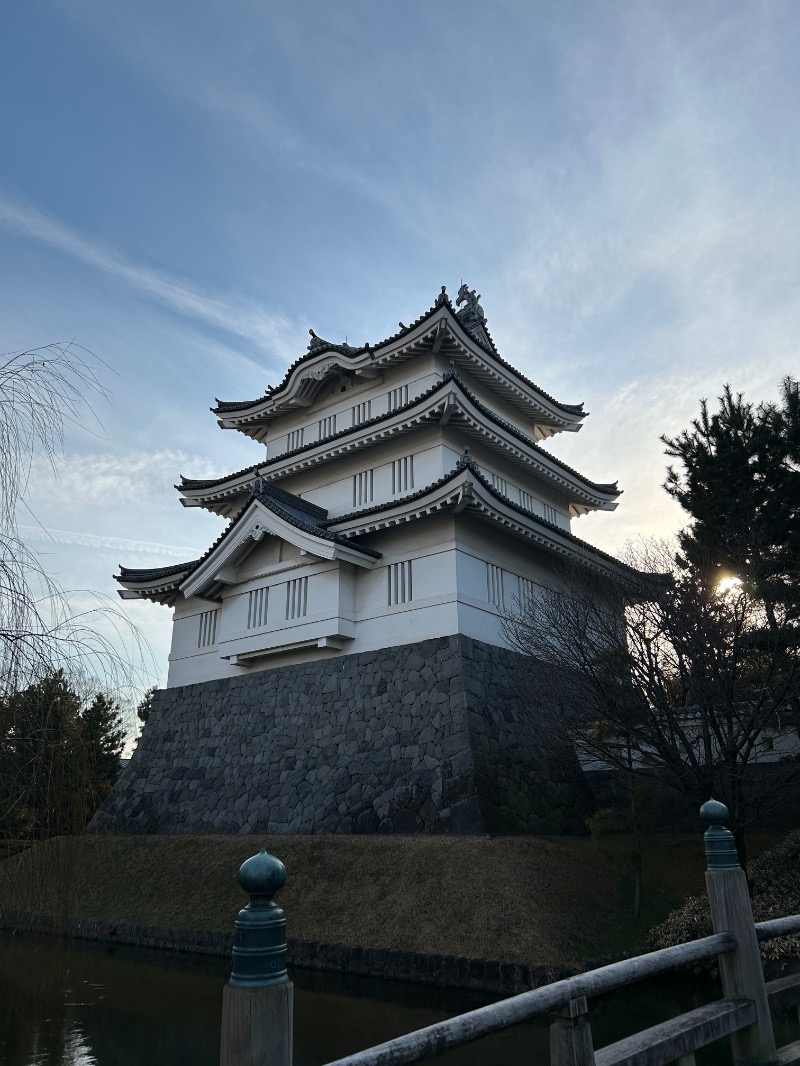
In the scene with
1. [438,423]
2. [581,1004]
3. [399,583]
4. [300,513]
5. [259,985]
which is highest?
[438,423]

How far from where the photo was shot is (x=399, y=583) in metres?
15.3

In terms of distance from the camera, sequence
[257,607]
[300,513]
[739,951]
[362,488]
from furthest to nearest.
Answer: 1. [362,488]
2. [300,513]
3. [257,607]
4. [739,951]

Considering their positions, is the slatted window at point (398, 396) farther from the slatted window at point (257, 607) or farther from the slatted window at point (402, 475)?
the slatted window at point (257, 607)

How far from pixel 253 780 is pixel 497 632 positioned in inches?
244

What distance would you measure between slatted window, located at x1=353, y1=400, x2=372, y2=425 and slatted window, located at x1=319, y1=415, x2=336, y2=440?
76cm

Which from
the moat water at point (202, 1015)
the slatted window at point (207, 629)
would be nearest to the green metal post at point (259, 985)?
the moat water at point (202, 1015)

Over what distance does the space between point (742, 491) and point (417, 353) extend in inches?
335

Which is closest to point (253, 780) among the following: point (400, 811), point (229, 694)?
point (229, 694)

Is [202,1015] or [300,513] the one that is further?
[300,513]

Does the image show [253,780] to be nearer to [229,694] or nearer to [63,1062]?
[229,694]

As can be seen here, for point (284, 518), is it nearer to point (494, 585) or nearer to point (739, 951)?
point (494, 585)

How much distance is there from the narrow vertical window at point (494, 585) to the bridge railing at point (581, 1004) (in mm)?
10832

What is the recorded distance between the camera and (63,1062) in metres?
6.49

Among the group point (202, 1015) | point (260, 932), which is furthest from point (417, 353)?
point (260, 932)
